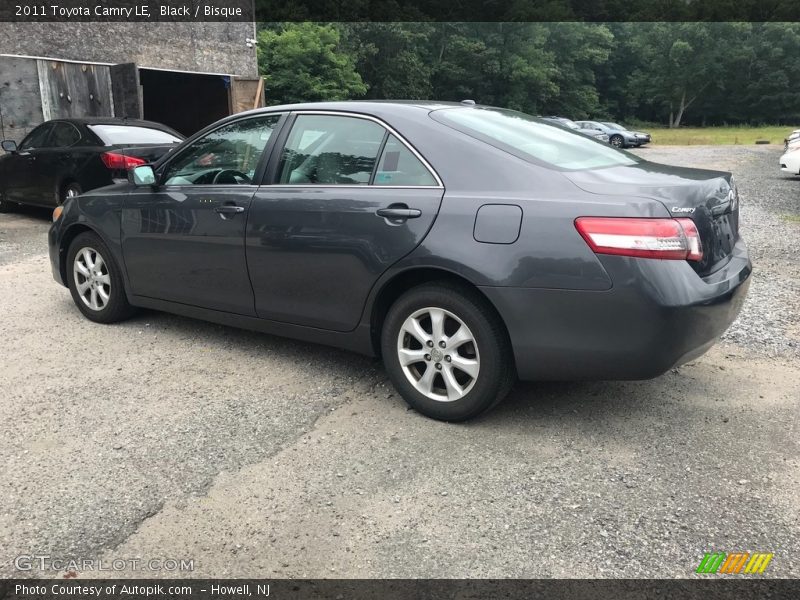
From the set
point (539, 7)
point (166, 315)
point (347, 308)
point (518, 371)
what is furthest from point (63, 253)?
point (539, 7)

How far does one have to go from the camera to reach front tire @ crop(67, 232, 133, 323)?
5.04 m

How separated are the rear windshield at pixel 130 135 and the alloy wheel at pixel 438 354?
23.1 ft

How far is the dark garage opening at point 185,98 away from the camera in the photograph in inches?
767

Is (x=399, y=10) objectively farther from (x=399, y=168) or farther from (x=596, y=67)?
(x=399, y=168)

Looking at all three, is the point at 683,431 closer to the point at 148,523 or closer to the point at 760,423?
the point at 760,423

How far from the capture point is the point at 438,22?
67500mm

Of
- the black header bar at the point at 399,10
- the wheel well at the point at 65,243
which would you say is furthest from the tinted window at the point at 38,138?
the wheel well at the point at 65,243

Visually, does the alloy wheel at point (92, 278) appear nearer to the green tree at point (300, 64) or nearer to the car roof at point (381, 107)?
the car roof at point (381, 107)

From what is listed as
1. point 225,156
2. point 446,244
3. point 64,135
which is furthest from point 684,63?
point 446,244

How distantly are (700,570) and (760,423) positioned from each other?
4.64ft

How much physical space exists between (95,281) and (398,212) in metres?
2.83

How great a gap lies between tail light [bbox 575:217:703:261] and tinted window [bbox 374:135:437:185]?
907 millimetres

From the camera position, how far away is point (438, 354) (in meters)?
3.47

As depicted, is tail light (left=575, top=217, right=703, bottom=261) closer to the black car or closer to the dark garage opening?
the black car
